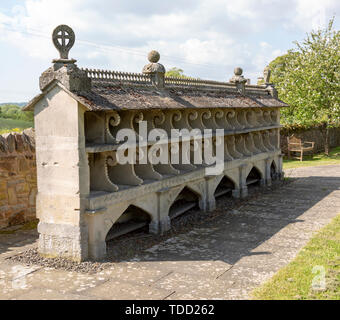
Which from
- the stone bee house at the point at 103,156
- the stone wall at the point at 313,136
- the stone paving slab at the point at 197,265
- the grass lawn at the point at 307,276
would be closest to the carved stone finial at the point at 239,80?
the stone bee house at the point at 103,156

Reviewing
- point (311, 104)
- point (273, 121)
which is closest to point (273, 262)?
point (273, 121)

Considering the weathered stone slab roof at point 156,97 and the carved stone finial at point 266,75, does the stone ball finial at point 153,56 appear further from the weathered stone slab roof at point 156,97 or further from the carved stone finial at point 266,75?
the carved stone finial at point 266,75

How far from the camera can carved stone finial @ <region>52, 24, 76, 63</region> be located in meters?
7.42

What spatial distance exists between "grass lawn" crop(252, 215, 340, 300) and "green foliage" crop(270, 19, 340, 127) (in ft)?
54.1

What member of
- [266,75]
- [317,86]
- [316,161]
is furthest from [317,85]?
[266,75]

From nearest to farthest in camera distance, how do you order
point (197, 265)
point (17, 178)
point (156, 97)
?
point (197, 265)
point (156, 97)
point (17, 178)

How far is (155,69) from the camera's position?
31.0 feet

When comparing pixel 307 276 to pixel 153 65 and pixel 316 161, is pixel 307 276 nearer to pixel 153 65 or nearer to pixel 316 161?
pixel 153 65

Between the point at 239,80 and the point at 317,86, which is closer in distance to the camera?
the point at 239,80

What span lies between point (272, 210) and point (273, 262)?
159 inches

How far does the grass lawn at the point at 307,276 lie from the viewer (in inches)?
231

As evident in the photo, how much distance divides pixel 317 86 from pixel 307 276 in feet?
63.1

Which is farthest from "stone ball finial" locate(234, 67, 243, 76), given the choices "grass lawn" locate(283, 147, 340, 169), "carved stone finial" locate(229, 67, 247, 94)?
"grass lawn" locate(283, 147, 340, 169)

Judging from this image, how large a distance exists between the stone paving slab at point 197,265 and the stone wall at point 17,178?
0.78 metres
